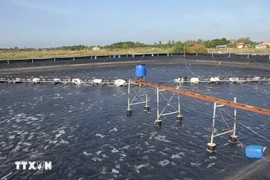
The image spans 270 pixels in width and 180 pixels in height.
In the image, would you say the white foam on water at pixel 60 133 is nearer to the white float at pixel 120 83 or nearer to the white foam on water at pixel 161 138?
the white foam on water at pixel 161 138

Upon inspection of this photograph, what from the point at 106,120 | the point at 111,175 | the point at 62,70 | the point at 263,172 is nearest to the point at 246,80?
the point at 106,120

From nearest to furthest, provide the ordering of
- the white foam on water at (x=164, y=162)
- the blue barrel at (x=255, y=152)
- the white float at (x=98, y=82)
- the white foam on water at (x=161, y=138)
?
1. the blue barrel at (x=255, y=152)
2. the white foam on water at (x=164, y=162)
3. the white foam on water at (x=161, y=138)
4. the white float at (x=98, y=82)

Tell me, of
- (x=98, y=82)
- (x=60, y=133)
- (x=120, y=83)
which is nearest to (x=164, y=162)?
(x=60, y=133)

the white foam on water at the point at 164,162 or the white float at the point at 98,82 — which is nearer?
the white foam on water at the point at 164,162

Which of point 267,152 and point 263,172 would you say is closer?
point 263,172

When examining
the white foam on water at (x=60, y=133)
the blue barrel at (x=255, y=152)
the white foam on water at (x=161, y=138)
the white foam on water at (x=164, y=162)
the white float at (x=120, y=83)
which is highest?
the white float at (x=120, y=83)

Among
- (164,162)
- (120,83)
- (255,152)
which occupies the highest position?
(120,83)

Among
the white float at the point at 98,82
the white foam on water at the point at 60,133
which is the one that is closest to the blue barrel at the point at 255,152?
the white foam on water at the point at 60,133

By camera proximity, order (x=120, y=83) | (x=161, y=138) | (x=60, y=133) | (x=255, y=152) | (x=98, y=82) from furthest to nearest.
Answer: (x=98, y=82)
(x=120, y=83)
(x=60, y=133)
(x=161, y=138)
(x=255, y=152)

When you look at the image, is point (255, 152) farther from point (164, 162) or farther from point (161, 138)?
point (161, 138)

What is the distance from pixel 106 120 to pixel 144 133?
5454 millimetres

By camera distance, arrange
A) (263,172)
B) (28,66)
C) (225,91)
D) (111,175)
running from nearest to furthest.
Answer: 1. (263,172)
2. (111,175)
3. (225,91)
4. (28,66)

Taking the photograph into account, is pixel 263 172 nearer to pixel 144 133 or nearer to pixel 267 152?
pixel 267 152

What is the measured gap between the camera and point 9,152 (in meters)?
19.7
